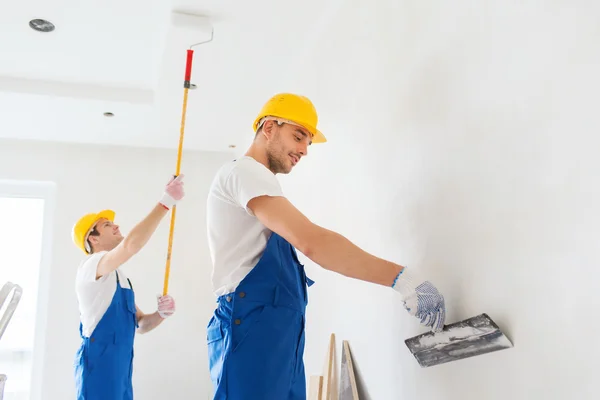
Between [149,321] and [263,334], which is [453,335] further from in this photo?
[149,321]

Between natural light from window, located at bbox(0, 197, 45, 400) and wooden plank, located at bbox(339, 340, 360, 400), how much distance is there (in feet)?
11.6

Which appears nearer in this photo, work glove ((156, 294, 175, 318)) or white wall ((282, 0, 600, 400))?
white wall ((282, 0, 600, 400))

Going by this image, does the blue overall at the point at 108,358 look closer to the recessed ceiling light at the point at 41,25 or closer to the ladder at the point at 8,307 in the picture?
the ladder at the point at 8,307

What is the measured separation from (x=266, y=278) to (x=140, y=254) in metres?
3.44

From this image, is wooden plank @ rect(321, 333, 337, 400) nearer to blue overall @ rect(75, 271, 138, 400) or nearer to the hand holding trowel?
the hand holding trowel

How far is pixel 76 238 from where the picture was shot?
2.91m

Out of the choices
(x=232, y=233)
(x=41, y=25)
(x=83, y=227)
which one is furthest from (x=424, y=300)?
(x=41, y=25)

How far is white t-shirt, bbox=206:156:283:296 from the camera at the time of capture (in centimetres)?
147

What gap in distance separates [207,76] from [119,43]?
0.53m

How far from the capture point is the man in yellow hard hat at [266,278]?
4.11ft

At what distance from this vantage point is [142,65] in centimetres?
320

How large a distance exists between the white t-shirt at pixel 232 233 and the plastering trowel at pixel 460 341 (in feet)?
1.69

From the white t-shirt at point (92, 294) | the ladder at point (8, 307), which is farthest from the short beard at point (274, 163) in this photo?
the white t-shirt at point (92, 294)

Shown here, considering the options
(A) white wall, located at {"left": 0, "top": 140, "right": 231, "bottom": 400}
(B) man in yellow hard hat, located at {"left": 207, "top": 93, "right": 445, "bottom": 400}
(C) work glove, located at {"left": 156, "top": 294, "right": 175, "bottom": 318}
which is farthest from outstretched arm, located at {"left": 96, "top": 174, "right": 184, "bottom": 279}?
(A) white wall, located at {"left": 0, "top": 140, "right": 231, "bottom": 400}
